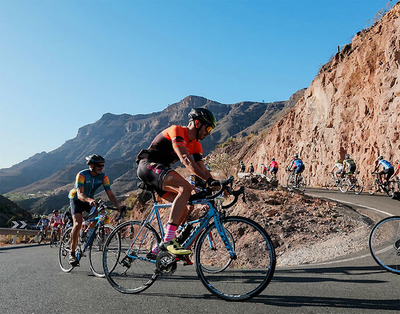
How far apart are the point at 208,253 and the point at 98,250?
7.83 ft

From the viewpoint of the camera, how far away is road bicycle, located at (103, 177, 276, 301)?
11.9 feet

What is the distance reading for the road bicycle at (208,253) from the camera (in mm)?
3619

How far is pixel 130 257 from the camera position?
4.56 m

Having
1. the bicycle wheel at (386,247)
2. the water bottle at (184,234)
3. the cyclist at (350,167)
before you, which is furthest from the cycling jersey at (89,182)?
the cyclist at (350,167)

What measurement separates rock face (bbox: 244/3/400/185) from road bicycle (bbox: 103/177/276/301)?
18267mm

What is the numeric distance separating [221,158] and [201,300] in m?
17.3

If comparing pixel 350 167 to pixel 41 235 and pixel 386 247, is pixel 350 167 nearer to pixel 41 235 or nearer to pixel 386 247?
pixel 386 247

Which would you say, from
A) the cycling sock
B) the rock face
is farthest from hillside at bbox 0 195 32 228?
the cycling sock

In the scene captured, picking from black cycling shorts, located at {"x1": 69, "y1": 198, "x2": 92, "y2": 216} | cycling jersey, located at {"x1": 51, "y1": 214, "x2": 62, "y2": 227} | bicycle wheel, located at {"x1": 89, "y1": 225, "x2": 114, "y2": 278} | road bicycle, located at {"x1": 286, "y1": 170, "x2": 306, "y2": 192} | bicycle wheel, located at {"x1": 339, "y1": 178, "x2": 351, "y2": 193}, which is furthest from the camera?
road bicycle, located at {"x1": 286, "y1": 170, "x2": 306, "y2": 192}

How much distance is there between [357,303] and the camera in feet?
11.1

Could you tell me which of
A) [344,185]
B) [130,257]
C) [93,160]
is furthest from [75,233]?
[344,185]

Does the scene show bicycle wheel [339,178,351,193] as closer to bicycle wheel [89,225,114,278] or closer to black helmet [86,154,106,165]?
black helmet [86,154,106,165]

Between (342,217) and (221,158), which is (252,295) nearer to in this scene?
(342,217)

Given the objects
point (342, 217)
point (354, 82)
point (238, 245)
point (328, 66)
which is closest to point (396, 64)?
point (354, 82)
